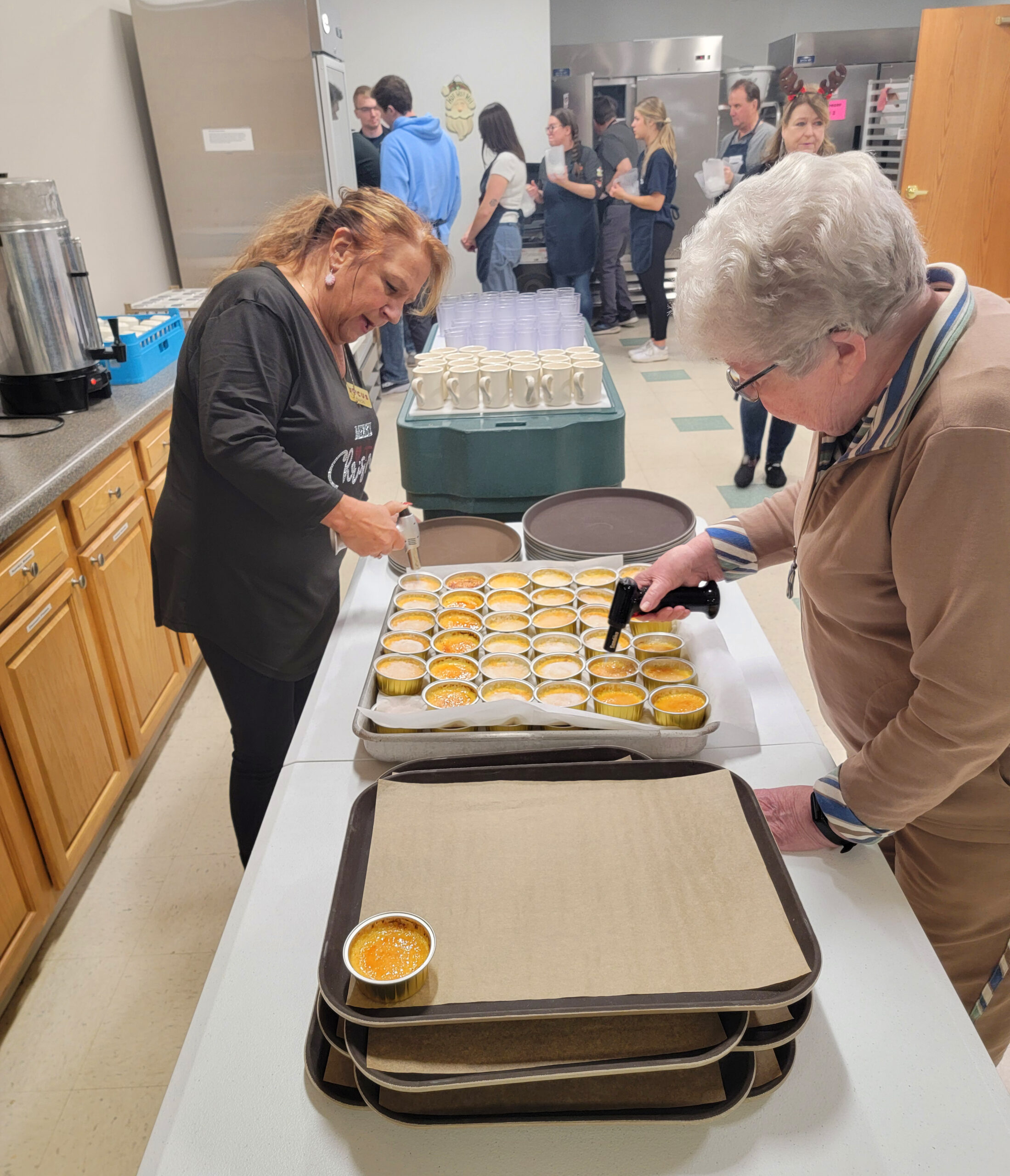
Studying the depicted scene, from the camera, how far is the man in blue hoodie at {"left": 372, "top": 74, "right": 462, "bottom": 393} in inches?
205

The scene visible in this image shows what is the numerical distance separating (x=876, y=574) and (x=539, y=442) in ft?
4.21

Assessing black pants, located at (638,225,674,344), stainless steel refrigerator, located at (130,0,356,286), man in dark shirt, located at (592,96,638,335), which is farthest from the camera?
man in dark shirt, located at (592,96,638,335)

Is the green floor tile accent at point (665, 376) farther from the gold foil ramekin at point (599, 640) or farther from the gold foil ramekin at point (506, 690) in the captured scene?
the gold foil ramekin at point (506, 690)

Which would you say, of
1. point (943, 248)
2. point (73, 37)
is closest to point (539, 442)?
point (73, 37)

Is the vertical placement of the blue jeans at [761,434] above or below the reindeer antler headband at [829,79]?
below

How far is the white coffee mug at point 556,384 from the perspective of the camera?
7.66ft

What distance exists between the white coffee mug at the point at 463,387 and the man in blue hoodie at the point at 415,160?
9.36 feet

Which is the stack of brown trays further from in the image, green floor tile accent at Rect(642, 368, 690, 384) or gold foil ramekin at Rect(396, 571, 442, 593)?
green floor tile accent at Rect(642, 368, 690, 384)

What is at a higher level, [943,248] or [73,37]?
[73,37]

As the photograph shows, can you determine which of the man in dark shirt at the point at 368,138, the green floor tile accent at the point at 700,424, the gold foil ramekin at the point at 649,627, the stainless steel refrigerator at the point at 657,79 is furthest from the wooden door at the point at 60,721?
the stainless steel refrigerator at the point at 657,79

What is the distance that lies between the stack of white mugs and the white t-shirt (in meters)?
4.03

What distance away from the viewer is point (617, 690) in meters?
1.26

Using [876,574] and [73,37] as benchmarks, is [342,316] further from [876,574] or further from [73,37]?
[73,37]

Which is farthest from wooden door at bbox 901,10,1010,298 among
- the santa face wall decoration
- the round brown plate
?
the round brown plate
